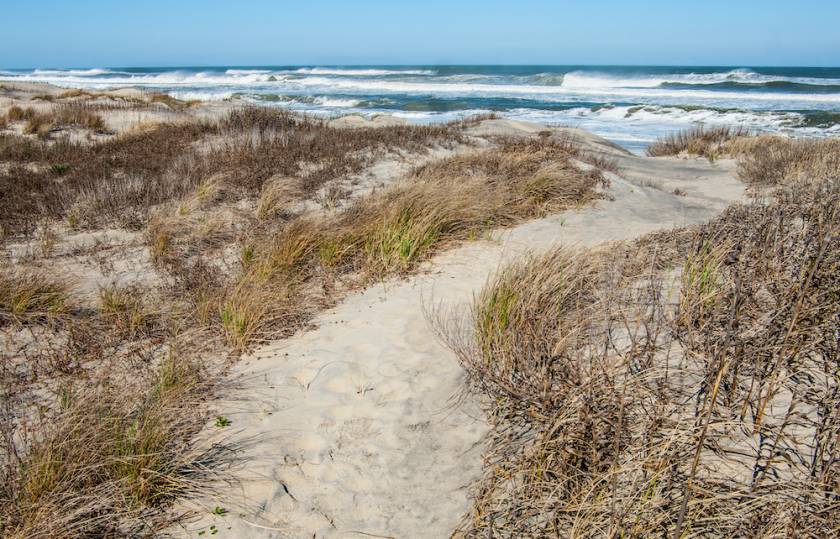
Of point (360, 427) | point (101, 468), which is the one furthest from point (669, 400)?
point (101, 468)

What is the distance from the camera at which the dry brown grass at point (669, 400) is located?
7.22ft

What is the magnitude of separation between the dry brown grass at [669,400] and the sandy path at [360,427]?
236 mm

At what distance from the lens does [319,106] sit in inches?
1430

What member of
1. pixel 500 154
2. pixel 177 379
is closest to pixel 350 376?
pixel 177 379

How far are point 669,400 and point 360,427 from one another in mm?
1835

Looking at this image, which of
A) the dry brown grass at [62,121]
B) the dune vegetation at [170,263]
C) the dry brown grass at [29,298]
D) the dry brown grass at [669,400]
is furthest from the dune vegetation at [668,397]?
the dry brown grass at [62,121]

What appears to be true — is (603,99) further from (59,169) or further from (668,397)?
(668,397)

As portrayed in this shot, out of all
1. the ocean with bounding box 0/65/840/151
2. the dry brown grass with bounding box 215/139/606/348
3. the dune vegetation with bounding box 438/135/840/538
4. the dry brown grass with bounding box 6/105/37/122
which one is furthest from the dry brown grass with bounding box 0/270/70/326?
the ocean with bounding box 0/65/840/151

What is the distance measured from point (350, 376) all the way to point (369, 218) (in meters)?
3.11

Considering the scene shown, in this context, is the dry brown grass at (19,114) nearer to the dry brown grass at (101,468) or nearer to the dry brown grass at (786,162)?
the dry brown grass at (101,468)

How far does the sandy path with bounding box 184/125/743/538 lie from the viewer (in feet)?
9.34

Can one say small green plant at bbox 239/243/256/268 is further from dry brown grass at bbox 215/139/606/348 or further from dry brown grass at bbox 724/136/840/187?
dry brown grass at bbox 724/136/840/187

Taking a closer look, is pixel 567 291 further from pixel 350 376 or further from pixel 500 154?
pixel 500 154

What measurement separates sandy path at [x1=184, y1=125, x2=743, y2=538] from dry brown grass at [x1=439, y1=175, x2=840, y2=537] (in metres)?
0.24
